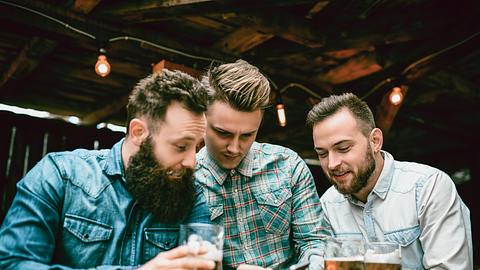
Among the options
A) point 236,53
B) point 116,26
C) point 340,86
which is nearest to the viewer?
point 116,26

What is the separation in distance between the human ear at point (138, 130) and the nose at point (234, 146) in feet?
1.85

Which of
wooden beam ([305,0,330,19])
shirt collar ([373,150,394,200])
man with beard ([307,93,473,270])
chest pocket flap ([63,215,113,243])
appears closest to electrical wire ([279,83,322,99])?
wooden beam ([305,0,330,19])

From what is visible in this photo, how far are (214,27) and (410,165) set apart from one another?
2617 mm

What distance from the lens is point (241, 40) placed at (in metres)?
5.08

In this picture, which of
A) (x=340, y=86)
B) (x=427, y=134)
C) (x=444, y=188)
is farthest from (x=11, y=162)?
(x=427, y=134)

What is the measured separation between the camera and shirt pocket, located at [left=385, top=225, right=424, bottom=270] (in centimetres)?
280

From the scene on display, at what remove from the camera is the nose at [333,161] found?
2.98m

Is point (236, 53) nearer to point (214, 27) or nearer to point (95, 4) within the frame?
point (214, 27)

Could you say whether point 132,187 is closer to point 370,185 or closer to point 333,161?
point 333,161

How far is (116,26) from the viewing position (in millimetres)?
4543

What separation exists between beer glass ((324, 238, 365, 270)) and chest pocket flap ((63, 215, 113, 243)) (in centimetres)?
99

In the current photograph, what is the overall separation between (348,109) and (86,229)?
1.78 m

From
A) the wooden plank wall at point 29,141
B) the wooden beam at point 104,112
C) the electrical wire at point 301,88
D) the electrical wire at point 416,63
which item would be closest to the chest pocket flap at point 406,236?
the electrical wire at point 416,63

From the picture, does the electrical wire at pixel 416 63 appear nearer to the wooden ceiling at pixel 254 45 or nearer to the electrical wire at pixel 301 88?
the wooden ceiling at pixel 254 45
